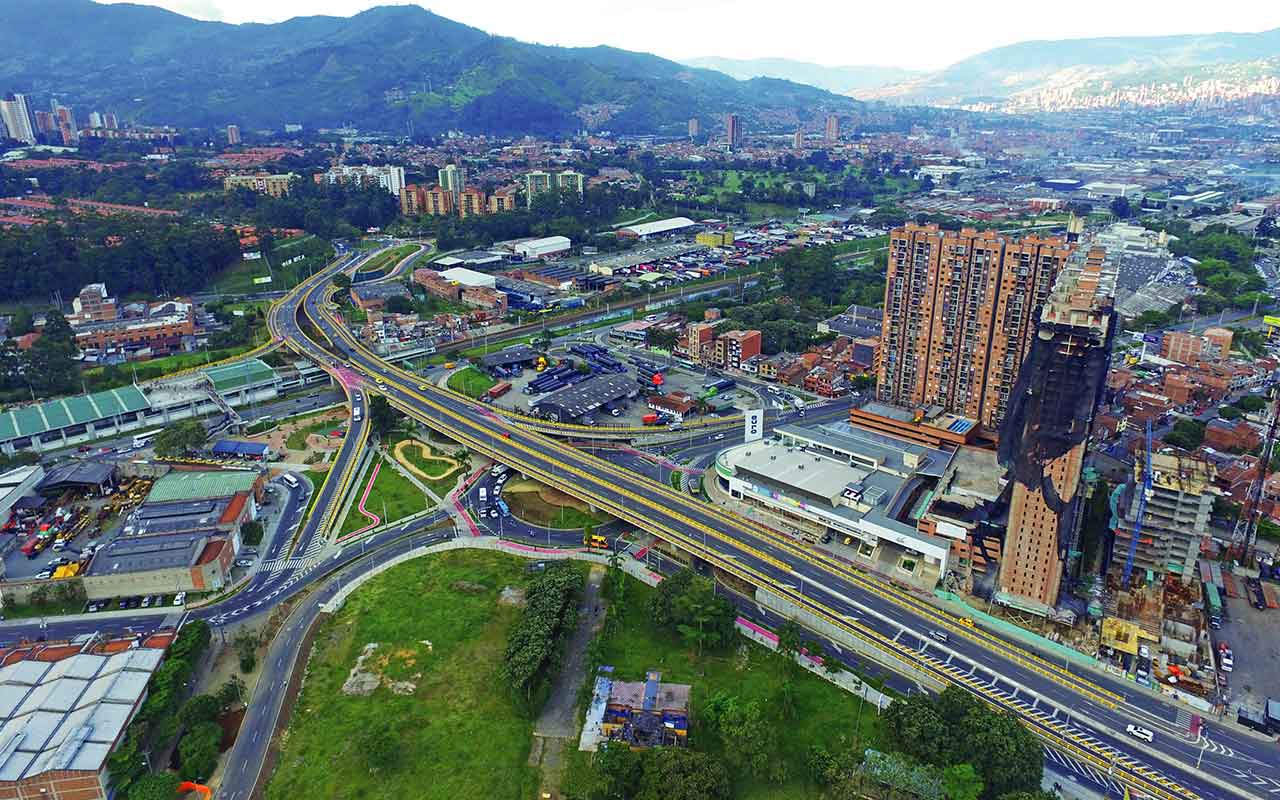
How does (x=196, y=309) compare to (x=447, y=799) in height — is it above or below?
above

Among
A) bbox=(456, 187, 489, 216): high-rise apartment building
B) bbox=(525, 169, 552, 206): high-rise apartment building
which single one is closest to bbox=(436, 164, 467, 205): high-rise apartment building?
bbox=(456, 187, 489, 216): high-rise apartment building

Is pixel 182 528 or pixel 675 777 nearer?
pixel 675 777

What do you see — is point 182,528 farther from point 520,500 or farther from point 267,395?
point 267,395

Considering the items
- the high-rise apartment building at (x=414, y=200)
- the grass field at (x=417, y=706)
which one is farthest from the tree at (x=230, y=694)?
the high-rise apartment building at (x=414, y=200)

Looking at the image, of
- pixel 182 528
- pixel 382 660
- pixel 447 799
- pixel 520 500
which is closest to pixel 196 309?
pixel 182 528

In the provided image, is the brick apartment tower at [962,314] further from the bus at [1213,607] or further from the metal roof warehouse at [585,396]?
the metal roof warehouse at [585,396]

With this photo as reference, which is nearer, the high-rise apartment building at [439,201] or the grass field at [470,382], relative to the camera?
the grass field at [470,382]
